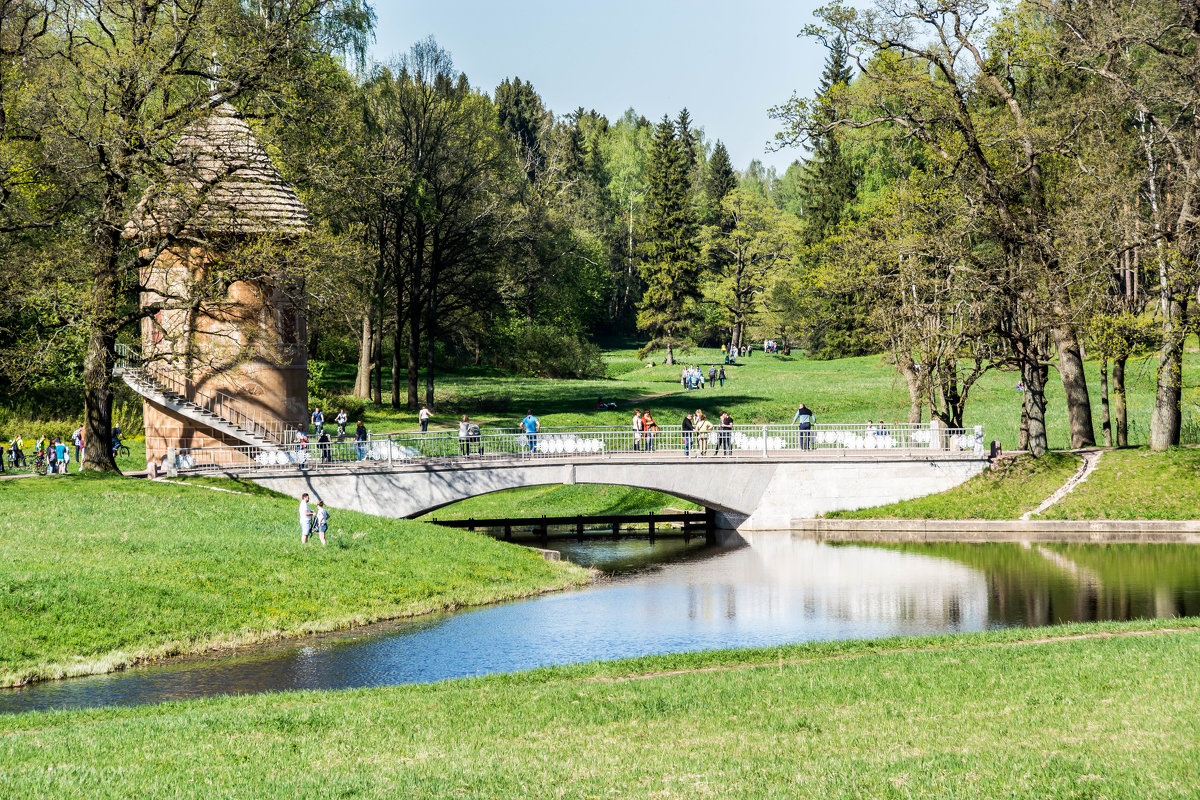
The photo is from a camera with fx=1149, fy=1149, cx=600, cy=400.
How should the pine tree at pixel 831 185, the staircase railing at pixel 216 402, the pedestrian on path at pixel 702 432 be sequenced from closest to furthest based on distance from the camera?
the staircase railing at pixel 216 402 < the pedestrian on path at pixel 702 432 < the pine tree at pixel 831 185

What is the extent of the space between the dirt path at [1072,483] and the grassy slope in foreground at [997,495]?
0.18m

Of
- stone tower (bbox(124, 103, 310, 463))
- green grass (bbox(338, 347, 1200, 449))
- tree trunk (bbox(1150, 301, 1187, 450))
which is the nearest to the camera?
stone tower (bbox(124, 103, 310, 463))

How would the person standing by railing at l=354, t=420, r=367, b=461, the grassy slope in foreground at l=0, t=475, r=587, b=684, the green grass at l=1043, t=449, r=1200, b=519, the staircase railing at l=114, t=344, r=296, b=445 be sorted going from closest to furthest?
the grassy slope in foreground at l=0, t=475, r=587, b=684 < the green grass at l=1043, t=449, r=1200, b=519 < the staircase railing at l=114, t=344, r=296, b=445 < the person standing by railing at l=354, t=420, r=367, b=461

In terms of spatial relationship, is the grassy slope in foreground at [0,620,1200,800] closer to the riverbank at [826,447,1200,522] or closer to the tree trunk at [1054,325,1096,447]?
the riverbank at [826,447,1200,522]

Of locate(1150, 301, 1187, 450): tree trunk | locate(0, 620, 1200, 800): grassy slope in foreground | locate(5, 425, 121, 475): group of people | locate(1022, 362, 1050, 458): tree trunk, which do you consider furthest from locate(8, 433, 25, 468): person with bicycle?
locate(1150, 301, 1187, 450): tree trunk

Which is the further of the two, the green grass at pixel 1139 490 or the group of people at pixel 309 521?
the green grass at pixel 1139 490

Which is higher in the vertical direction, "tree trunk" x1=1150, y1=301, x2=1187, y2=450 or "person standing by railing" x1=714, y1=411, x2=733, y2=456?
"tree trunk" x1=1150, y1=301, x2=1187, y2=450

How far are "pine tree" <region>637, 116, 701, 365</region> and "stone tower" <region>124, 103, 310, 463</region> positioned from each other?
5630 centimetres

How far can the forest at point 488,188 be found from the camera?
113ft

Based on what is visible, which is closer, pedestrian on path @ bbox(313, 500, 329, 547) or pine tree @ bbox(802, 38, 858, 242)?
pedestrian on path @ bbox(313, 500, 329, 547)

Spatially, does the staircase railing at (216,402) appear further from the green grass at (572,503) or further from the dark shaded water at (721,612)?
the dark shaded water at (721,612)

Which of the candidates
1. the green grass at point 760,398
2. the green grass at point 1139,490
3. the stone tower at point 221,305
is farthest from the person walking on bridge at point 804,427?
the stone tower at point 221,305

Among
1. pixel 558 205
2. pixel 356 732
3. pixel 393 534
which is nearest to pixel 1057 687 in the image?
pixel 356 732

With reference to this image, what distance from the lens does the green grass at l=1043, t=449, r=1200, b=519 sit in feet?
126
